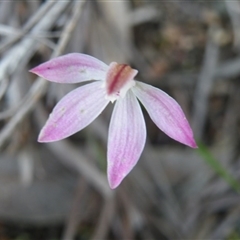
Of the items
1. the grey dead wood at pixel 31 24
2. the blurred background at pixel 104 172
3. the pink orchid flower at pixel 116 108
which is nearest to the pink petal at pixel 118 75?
the pink orchid flower at pixel 116 108

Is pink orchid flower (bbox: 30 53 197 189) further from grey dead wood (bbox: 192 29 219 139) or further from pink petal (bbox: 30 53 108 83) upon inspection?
grey dead wood (bbox: 192 29 219 139)

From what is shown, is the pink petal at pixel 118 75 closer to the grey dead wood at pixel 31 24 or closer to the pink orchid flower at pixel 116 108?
the pink orchid flower at pixel 116 108

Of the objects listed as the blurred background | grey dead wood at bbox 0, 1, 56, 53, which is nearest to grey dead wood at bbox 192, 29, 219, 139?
the blurred background

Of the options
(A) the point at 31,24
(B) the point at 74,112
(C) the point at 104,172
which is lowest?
(C) the point at 104,172

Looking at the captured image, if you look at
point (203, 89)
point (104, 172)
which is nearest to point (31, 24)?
point (104, 172)

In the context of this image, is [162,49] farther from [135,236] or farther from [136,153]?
[136,153]

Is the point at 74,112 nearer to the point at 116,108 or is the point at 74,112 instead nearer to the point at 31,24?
the point at 116,108

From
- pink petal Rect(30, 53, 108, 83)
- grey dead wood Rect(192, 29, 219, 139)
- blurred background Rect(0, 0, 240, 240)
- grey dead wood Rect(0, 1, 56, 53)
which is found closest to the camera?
pink petal Rect(30, 53, 108, 83)

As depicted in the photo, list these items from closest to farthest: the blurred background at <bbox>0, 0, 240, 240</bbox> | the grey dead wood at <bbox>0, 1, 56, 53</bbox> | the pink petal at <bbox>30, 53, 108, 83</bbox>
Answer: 1. the pink petal at <bbox>30, 53, 108, 83</bbox>
2. the grey dead wood at <bbox>0, 1, 56, 53</bbox>
3. the blurred background at <bbox>0, 0, 240, 240</bbox>
